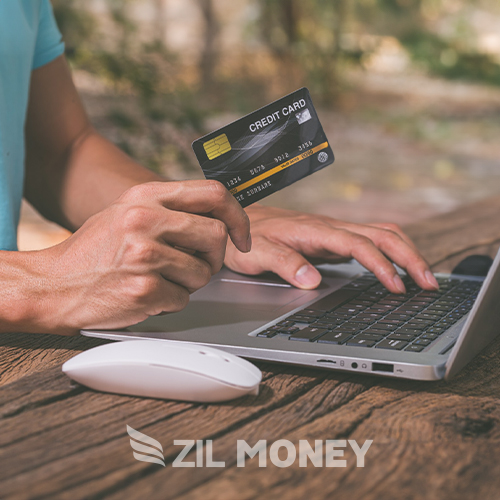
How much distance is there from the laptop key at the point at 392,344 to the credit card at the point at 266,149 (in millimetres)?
237

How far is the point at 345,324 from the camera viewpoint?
0.72m

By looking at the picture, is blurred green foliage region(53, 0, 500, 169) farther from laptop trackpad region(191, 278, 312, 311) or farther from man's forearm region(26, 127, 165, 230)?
laptop trackpad region(191, 278, 312, 311)

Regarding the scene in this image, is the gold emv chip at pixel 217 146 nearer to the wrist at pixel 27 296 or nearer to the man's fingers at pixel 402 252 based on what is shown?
the wrist at pixel 27 296

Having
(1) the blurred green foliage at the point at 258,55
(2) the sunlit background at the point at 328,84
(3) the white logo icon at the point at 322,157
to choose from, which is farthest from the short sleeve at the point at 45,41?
(1) the blurred green foliage at the point at 258,55

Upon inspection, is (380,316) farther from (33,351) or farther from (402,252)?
(33,351)

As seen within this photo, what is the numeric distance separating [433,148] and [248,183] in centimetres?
786

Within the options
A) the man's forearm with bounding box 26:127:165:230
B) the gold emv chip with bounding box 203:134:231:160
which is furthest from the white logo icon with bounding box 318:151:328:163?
the man's forearm with bounding box 26:127:165:230

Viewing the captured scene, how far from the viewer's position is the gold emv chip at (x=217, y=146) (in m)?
0.74

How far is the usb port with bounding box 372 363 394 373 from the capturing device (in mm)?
591

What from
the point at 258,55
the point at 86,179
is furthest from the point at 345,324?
the point at 258,55

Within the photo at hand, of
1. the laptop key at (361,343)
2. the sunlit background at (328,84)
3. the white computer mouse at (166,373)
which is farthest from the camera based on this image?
the sunlit background at (328,84)

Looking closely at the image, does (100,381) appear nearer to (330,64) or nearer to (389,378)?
(389,378)

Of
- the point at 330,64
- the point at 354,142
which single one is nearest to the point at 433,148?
the point at 354,142

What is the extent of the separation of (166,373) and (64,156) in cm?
74
